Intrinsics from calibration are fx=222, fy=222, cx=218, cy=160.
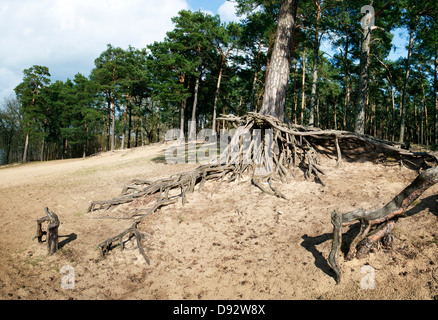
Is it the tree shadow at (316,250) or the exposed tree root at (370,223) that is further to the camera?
the tree shadow at (316,250)

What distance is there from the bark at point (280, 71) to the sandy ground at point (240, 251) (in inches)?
88.9

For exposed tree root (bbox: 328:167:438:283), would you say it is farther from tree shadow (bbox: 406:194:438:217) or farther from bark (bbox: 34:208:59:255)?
bark (bbox: 34:208:59:255)

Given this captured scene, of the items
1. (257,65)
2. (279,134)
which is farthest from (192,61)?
(279,134)

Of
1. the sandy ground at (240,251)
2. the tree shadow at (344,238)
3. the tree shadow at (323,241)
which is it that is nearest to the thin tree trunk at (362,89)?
the sandy ground at (240,251)

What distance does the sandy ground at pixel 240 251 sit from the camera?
271cm

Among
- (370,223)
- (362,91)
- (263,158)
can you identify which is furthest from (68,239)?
(362,91)

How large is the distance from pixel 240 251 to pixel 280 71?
566 cm

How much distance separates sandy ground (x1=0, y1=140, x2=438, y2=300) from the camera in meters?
2.71

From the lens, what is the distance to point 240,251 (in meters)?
3.70

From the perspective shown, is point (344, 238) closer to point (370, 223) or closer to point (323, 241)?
point (323, 241)

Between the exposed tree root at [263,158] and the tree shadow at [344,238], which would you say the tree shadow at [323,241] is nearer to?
the tree shadow at [344,238]

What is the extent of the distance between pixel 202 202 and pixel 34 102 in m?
34.4
